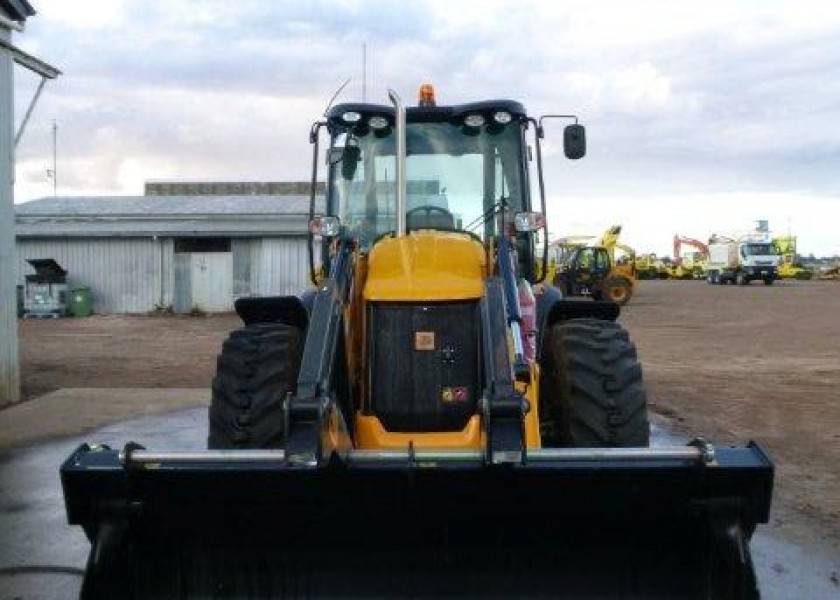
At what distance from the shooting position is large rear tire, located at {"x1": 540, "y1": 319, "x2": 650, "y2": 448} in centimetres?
514

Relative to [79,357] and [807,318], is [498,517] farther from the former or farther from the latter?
[807,318]

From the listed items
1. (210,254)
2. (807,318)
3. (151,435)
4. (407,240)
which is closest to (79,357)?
(151,435)

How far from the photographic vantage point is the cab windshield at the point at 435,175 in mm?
6449

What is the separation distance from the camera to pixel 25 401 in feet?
42.0

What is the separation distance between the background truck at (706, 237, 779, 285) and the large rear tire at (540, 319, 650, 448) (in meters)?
49.7

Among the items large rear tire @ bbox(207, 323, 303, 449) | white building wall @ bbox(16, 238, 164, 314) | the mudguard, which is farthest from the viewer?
white building wall @ bbox(16, 238, 164, 314)

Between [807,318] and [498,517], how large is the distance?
27791 millimetres

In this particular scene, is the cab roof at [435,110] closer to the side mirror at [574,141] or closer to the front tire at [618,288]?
the side mirror at [574,141]

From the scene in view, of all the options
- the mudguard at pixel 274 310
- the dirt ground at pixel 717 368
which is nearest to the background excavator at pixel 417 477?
the mudguard at pixel 274 310

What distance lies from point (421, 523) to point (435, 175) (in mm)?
2848

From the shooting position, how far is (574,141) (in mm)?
6898

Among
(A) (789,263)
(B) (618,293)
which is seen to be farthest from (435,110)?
(A) (789,263)

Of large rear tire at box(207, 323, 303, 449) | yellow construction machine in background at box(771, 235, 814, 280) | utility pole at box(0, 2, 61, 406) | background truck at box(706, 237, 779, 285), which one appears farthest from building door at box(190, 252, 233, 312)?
yellow construction machine in background at box(771, 235, 814, 280)

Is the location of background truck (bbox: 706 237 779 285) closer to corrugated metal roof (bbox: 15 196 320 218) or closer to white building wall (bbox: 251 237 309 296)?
corrugated metal roof (bbox: 15 196 320 218)
